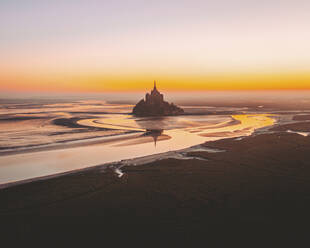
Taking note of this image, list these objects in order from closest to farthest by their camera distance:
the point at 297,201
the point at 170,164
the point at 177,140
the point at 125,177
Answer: the point at 297,201 < the point at 125,177 < the point at 170,164 < the point at 177,140

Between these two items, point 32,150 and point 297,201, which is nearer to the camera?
point 297,201

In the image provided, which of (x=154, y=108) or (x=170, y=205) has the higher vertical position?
(x=154, y=108)

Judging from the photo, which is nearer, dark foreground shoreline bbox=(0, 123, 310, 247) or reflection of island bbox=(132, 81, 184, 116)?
dark foreground shoreline bbox=(0, 123, 310, 247)

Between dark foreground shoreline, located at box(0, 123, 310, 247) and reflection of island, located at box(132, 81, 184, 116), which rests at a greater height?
reflection of island, located at box(132, 81, 184, 116)

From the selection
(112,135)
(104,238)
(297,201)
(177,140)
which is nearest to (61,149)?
(112,135)

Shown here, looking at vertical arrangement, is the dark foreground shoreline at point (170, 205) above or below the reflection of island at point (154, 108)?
below

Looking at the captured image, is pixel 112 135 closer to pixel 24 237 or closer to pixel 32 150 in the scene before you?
pixel 32 150

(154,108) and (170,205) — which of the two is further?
(154,108)

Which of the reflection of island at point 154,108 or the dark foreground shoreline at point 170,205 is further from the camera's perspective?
the reflection of island at point 154,108
